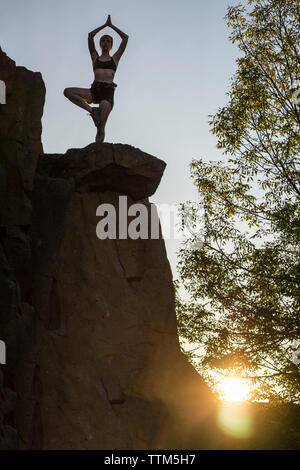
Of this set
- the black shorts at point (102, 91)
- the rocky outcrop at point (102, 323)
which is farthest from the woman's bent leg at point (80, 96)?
the rocky outcrop at point (102, 323)

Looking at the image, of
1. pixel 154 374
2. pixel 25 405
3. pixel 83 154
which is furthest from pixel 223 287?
pixel 25 405

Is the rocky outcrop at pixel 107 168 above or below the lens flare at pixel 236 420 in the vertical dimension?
above

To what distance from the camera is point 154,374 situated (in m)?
14.6

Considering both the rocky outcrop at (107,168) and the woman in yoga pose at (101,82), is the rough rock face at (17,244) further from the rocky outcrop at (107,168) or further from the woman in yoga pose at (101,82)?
the woman in yoga pose at (101,82)

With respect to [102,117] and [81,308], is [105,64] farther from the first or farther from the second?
[81,308]

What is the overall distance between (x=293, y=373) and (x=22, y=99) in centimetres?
909

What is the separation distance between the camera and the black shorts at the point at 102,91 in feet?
55.2

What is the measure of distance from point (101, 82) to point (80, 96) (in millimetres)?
628

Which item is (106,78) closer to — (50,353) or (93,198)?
(93,198)

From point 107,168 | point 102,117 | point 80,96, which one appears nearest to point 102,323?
point 107,168

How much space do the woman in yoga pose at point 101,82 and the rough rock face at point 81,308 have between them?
1.30m

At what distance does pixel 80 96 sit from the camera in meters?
16.8

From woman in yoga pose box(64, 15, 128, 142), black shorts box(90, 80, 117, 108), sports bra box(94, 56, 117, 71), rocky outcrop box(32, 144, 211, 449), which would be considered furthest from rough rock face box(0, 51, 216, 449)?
sports bra box(94, 56, 117, 71)

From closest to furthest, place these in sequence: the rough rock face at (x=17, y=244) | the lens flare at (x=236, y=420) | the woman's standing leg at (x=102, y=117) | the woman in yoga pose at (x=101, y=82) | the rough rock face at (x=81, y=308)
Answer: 1. the rough rock face at (x=17, y=244)
2. the rough rock face at (x=81, y=308)
3. the lens flare at (x=236, y=420)
4. the woman's standing leg at (x=102, y=117)
5. the woman in yoga pose at (x=101, y=82)
